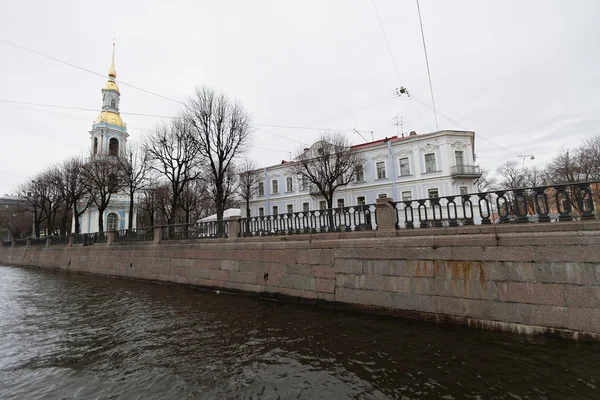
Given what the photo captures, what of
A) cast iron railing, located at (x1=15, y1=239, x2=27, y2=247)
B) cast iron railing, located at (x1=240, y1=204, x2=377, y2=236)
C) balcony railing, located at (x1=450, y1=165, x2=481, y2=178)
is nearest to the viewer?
cast iron railing, located at (x1=240, y1=204, x2=377, y2=236)

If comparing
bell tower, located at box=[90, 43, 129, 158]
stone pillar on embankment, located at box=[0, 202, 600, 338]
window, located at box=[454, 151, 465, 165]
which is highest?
bell tower, located at box=[90, 43, 129, 158]

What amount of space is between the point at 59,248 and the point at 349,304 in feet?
83.3

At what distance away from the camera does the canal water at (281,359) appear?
12.7ft

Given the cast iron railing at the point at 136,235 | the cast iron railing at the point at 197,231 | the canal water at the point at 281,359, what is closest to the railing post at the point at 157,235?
the cast iron railing at the point at 197,231

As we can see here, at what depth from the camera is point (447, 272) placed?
6188 millimetres

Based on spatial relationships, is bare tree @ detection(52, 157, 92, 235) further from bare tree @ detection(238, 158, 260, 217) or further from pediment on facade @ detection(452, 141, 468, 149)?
pediment on facade @ detection(452, 141, 468, 149)

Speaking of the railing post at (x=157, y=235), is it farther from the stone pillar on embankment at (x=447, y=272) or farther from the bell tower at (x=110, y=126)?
the bell tower at (x=110, y=126)

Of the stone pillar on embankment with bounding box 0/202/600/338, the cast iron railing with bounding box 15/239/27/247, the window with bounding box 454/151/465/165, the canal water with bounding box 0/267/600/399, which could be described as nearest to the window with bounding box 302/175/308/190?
the window with bounding box 454/151/465/165

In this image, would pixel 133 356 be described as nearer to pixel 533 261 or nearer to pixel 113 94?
pixel 533 261

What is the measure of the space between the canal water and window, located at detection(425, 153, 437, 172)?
19155mm

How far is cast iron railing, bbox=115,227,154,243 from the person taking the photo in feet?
49.1

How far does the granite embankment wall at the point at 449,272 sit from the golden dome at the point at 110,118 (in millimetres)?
37278

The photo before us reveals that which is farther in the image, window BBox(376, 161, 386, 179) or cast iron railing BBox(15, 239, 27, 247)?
cast iron railing BBox(15, 239, 27, 247)

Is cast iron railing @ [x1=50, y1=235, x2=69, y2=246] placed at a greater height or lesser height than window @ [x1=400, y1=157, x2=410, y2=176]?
lesser
